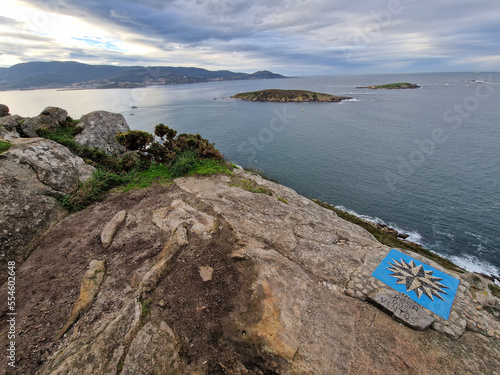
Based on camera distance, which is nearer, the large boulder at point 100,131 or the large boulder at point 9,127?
the large boulder at point 9,127

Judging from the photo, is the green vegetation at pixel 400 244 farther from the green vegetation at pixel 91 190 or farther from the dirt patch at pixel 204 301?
the green vegetation at pixel 91 190

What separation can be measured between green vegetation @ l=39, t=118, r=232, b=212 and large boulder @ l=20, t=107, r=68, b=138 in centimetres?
58

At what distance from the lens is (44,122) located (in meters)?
16.7

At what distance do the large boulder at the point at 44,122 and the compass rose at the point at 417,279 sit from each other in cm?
2271

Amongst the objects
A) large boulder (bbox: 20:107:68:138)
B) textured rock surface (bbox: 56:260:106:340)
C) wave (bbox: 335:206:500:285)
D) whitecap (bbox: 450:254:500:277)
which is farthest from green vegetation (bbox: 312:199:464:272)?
large boulder (bbox: 20:107:68:138)

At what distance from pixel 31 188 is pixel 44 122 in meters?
10.9

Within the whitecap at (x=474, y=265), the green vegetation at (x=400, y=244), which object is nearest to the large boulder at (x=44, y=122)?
the green vegetation at (x=400, y=244)

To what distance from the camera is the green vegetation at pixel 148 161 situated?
1240cm

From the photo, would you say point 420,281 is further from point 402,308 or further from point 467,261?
point 467,261

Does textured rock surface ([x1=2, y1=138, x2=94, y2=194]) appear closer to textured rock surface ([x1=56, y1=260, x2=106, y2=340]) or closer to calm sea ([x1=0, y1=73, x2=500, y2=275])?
textured rock surface ([x1=56, y1=260, x2=106, y2=340])

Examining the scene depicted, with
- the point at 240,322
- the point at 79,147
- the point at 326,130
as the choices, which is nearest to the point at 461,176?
the point at 326,130

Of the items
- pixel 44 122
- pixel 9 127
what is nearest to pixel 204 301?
pixel 9 127

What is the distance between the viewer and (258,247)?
320 inches

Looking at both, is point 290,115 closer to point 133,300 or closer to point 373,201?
point 373,201
